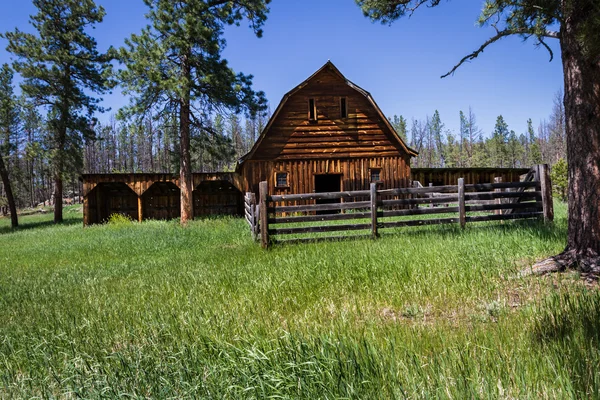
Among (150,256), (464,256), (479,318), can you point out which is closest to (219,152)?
(150,256)

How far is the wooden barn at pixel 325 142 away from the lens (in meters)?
20.2

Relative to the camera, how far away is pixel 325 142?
20.4 meters

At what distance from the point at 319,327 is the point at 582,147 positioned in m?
4.53

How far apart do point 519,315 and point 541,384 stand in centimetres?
129

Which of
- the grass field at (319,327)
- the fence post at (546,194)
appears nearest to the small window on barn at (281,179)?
the grass field at (319,327)

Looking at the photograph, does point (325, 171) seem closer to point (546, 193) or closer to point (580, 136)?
point (546, 193)

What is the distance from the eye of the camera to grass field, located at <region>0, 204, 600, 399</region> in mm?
2271

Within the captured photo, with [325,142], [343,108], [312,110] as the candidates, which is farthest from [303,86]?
[325,142]

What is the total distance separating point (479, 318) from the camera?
11.1 ft

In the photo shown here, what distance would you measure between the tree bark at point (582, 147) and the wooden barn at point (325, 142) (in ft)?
50.6

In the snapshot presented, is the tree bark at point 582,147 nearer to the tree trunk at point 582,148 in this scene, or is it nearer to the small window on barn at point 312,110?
the tree trunk at point 582,148

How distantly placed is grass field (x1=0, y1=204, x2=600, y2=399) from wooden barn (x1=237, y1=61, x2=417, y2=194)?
13.0 m

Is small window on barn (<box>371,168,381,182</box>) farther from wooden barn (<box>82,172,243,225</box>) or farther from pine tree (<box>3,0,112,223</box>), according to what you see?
pine tree (<box>3,0,112,223</box>)

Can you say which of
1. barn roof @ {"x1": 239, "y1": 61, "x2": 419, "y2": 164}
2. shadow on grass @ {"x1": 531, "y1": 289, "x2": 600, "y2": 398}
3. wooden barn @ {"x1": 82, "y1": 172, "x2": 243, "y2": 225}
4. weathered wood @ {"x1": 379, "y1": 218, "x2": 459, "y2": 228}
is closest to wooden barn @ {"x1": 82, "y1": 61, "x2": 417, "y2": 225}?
barn roof @ {"x1": 239, "y1": 61, "x2": 419, "y2": 164}
